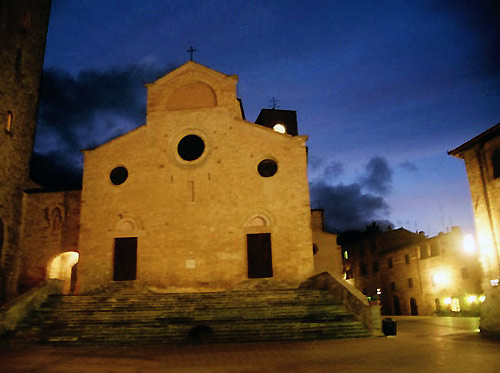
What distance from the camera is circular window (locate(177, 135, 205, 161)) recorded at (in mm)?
19625

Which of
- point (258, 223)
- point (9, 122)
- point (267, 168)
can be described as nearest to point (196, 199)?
point (258, 223)

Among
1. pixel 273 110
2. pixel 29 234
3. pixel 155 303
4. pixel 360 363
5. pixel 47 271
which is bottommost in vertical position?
pixel 360 363

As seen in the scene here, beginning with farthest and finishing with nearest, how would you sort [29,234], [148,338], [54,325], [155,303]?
[29,234], [155,303], [54,325], [148,338]

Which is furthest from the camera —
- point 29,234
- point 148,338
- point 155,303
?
point 29,234

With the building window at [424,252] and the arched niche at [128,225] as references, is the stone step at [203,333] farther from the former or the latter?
the building window at [424,252]

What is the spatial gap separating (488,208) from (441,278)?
683 inches

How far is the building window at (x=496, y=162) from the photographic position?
13063 mm

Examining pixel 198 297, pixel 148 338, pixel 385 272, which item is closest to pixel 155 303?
pixel 198 297

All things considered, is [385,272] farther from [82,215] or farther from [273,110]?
[82,215]

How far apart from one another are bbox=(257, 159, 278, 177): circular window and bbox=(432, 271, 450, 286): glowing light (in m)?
16.3

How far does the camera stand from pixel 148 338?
11750 millimetres

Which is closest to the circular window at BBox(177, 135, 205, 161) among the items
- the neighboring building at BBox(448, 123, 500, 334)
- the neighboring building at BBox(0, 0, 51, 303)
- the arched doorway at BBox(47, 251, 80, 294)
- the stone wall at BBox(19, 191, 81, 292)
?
the stone wall at BBox(19, 191, 81, 292)

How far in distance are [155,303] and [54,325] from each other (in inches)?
124

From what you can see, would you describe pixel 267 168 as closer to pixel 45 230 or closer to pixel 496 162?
pixel 496 162
